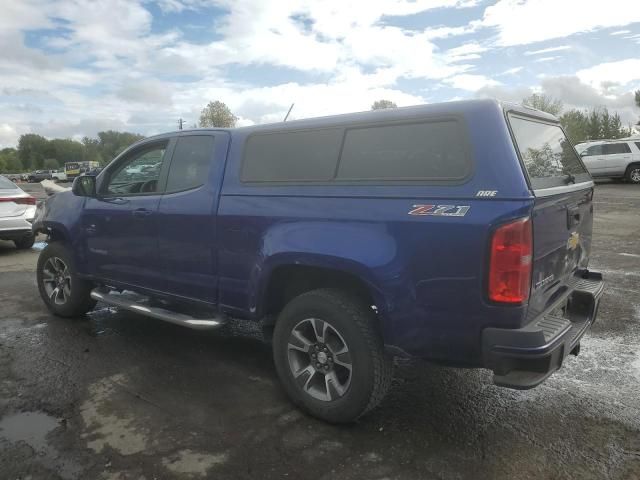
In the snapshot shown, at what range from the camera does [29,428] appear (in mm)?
3234

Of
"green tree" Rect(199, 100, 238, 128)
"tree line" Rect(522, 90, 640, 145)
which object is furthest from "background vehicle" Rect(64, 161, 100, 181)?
"tree line" Rect(522, 90, 640, 145)

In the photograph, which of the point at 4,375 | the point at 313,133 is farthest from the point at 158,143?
the point at 4,375

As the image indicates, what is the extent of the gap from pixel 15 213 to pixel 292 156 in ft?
25.6

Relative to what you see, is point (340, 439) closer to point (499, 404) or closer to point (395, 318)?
point (395, 318)

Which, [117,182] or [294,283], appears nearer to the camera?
[294,283]

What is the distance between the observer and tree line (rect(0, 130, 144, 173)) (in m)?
114

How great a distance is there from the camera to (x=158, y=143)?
4.54 meters

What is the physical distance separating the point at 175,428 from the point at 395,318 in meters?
1.54

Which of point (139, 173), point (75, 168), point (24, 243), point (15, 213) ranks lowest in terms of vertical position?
point (24, 243)

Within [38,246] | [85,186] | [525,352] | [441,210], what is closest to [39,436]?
[85,186]

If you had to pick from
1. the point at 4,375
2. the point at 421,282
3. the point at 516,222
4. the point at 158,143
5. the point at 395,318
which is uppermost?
the point at 158,143

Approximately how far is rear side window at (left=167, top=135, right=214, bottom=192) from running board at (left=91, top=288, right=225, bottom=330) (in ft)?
3.29

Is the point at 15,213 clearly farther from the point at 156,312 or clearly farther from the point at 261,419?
the point at 261,419

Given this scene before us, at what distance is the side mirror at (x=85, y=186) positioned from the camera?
4938mm
